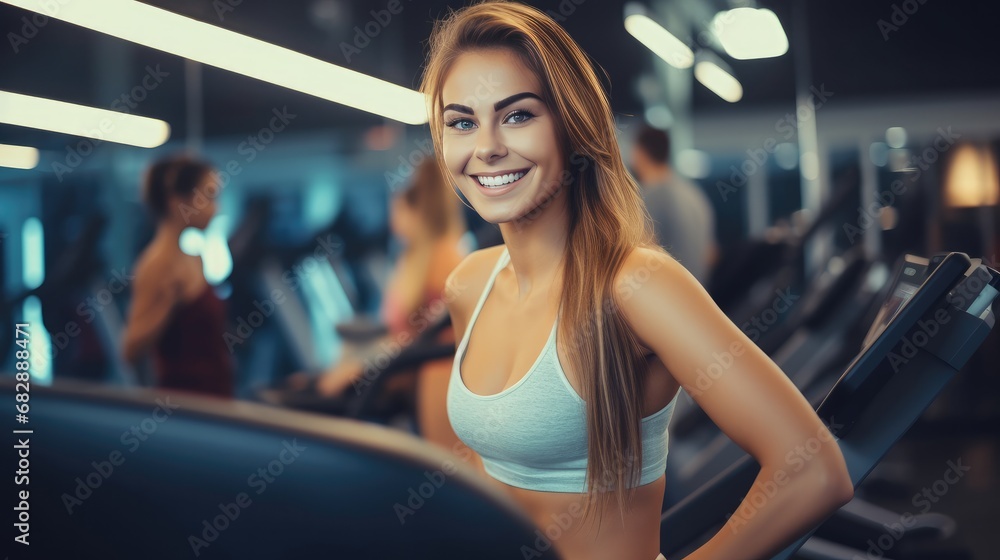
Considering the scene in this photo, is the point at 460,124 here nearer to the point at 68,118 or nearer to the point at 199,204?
the point at 199,204

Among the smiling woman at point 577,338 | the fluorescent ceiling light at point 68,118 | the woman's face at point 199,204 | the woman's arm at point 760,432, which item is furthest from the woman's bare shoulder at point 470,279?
the fluorescent ceiling light at point 68,118

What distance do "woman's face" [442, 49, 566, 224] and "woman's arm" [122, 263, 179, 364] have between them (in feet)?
5.86

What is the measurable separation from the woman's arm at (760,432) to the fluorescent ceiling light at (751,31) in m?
4.10

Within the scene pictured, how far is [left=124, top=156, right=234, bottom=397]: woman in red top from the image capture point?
2596mm

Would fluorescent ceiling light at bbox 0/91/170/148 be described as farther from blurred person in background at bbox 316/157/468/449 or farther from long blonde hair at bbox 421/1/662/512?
long blonde hair at bbox 421/1/662/512

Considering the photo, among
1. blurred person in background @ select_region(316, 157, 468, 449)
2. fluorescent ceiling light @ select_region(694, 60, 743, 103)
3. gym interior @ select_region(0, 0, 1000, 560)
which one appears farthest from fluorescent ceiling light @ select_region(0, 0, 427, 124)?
fluorescent ceiling light @ select_region(694, 60, 743, 103)

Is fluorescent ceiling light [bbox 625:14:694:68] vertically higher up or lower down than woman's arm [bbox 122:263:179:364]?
higher up

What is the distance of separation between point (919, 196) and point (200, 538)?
3470 mm

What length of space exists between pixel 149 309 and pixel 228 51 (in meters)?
1.40

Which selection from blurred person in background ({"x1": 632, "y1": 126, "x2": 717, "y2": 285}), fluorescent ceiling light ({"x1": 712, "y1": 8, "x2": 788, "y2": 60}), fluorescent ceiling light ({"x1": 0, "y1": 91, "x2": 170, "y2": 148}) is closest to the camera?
blurred person in background ({"x1": 632, "y1": 126, "x2": 717, "y2": 285})

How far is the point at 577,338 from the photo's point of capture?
1.05m

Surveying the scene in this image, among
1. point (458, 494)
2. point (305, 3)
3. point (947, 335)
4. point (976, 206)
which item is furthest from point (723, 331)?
point (305, 3)

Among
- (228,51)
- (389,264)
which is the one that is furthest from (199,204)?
(389,264)

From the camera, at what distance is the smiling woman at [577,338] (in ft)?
3.05
